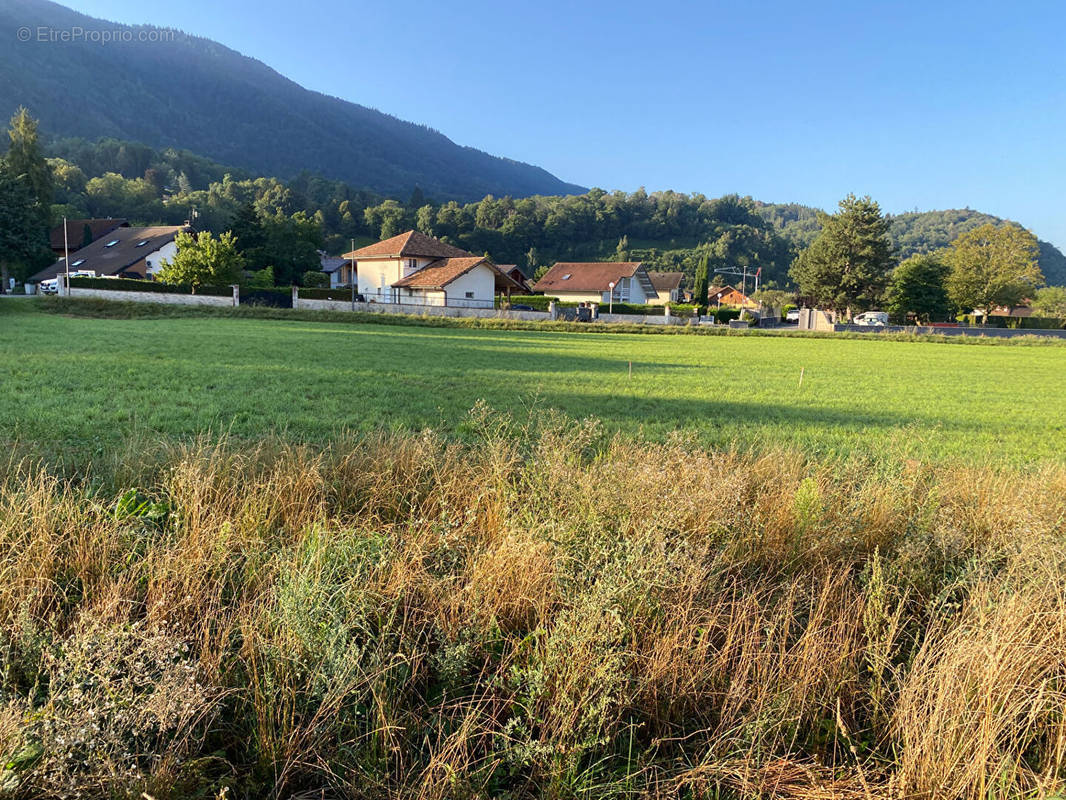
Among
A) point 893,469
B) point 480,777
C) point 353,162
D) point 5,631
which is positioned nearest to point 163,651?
point 5,631

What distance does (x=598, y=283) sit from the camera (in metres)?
70.8

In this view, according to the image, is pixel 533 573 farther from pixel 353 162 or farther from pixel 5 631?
pixel 353 162

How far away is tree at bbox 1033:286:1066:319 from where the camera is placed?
7231 centimetres

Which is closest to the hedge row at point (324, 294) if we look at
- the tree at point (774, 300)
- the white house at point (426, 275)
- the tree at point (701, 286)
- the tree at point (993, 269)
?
the white house at point (426, 275)

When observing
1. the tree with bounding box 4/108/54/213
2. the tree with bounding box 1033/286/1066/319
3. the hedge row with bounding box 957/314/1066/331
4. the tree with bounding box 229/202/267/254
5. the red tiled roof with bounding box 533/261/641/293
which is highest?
the tree with bounding box 4/108/54/213

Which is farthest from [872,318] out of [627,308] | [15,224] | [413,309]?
[15,224]

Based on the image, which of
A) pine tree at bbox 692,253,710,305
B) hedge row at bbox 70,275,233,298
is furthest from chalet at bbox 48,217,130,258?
pine tree at bbox 692,253,710,305

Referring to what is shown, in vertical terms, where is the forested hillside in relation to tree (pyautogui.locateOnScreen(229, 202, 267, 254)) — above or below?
above

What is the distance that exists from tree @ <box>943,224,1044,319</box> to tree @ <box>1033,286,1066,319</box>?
415 inches

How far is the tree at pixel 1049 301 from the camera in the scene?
72312 mm

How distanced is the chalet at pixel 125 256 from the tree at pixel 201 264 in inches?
584

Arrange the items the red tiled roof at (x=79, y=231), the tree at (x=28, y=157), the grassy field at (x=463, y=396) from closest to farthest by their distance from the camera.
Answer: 1. the grassy field at (x=463, y=396)
2. the tree at (x=28, y=157)
3. the red tiled roof at (x=79, y=231)

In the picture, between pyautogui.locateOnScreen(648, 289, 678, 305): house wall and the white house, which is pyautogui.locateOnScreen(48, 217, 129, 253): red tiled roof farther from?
pyautogui.locateOnScreen(648, 289, 678, 305): house wall

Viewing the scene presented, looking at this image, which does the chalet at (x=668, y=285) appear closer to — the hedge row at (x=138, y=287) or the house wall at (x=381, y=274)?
the house wall at (x=381, y=274)
